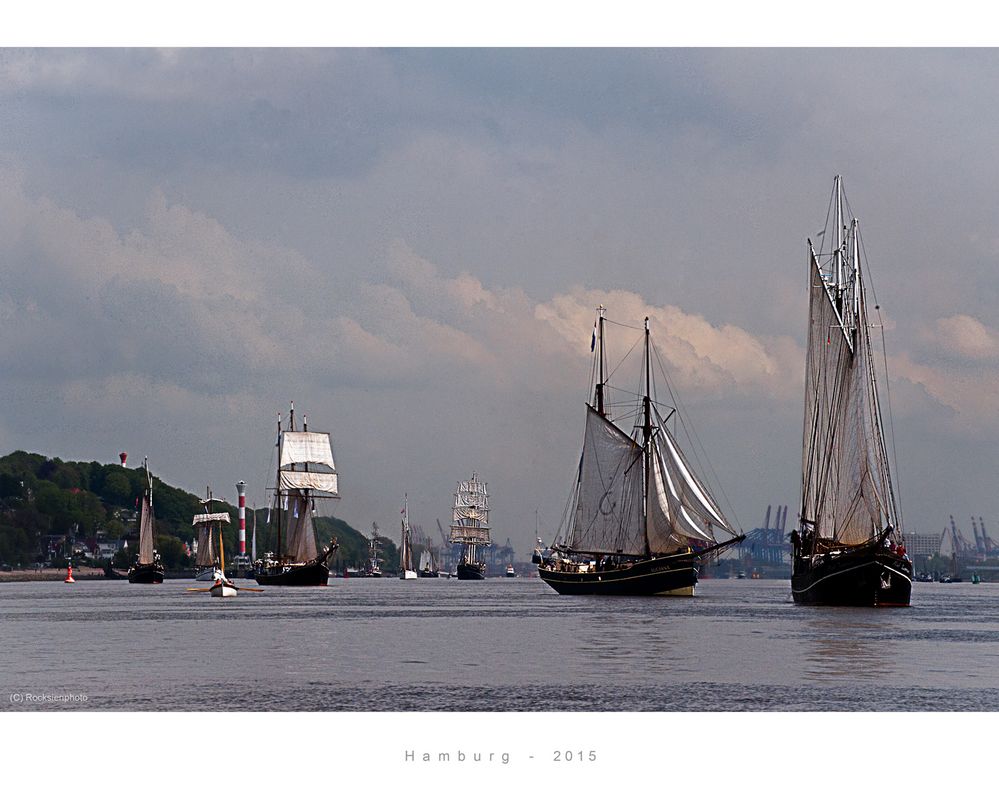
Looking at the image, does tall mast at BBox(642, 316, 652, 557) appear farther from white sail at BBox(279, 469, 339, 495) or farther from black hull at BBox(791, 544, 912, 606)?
white sail at BBox(279, 469, 339, 495)

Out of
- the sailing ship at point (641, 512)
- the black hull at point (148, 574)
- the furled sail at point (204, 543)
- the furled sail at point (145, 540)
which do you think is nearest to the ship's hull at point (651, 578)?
the sailing ship at point (641, 512)

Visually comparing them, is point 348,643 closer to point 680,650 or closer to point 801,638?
point 680,650

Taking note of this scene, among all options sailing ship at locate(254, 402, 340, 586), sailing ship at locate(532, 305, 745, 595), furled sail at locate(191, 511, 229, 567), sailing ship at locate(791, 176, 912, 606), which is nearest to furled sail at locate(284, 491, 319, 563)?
sailing ship at locate(254, 402, 340, 586)

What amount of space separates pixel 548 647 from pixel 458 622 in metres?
18.3

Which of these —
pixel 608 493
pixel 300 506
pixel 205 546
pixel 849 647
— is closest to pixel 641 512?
pixel 608 493

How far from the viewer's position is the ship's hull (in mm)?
89938

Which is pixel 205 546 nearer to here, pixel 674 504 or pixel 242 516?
pixel 242 516

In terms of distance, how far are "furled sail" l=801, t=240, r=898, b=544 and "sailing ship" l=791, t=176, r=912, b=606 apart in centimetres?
5

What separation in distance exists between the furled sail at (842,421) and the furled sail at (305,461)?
100959mm

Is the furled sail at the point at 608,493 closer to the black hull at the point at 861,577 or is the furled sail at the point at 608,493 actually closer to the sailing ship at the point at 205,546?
the black hull at the point at 861,577

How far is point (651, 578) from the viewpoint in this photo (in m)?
90.9

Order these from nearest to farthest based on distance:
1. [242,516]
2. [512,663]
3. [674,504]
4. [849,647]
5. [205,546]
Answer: [512,663]
[849,647]
[674,504]
[242,516]
[205,546]

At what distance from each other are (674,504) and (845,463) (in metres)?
24.1
